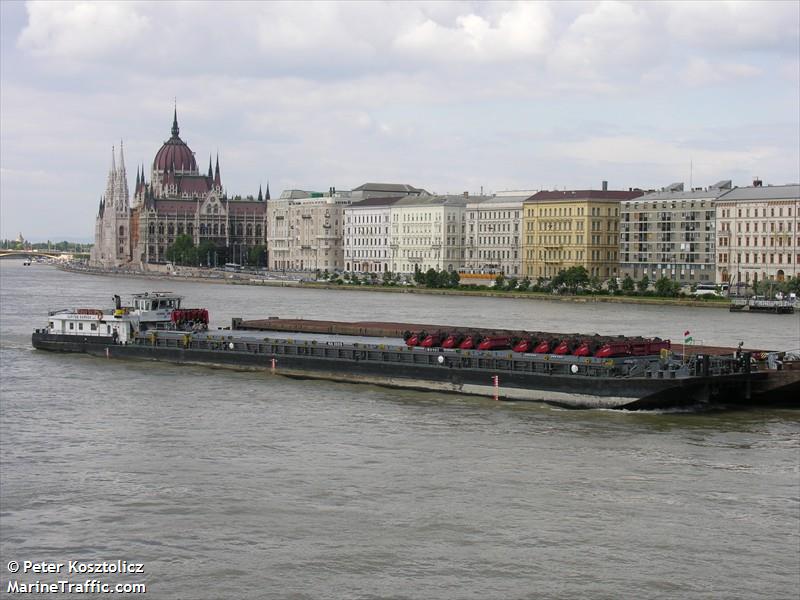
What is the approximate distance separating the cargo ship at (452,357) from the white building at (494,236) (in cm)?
8641

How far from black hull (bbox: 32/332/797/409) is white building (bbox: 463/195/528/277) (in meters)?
93.7

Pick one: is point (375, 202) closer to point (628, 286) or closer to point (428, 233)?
point (428, 233)

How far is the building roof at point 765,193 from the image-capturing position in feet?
366

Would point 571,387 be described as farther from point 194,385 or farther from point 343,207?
point 343,207

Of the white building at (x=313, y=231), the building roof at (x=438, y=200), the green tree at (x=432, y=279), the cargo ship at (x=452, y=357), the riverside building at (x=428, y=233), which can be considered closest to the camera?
the cargo ship at (x=452, y=357)

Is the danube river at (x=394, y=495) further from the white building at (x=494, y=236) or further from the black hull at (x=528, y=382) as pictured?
the white building at (x=494, y=236)

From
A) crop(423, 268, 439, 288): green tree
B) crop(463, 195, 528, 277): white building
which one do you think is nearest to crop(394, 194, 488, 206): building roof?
crop(463, 195, 528, 277): white building

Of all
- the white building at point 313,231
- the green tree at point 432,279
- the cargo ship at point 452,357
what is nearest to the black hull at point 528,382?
the cargo ship at point 452,357

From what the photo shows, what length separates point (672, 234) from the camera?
123m

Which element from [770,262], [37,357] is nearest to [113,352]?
[37,357]

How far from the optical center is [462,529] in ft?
79.3

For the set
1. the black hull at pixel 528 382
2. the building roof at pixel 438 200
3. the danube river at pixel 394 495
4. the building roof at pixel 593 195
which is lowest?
the danube river at pixel 394 495

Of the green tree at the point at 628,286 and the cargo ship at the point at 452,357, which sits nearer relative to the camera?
the cargo ship at the point at 452,357

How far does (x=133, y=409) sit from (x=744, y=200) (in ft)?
283
